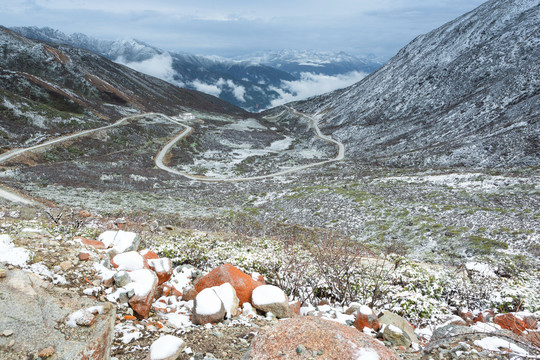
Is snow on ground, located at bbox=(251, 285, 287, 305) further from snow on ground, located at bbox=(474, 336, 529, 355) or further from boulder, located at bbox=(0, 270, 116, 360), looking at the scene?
snow on ground, located at bbox=(474, 336, 529, 355)

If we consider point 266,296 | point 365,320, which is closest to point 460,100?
point 365,320

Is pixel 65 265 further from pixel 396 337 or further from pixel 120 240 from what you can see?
pixel 396 337

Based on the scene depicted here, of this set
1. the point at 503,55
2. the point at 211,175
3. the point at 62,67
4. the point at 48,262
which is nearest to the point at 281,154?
the point at 211,175

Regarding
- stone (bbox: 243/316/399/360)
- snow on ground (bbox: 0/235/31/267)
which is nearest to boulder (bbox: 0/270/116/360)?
snow on ground (bbox: 0/235/31/267)

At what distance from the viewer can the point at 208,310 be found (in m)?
6.98

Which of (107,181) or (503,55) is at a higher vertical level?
(503,55)

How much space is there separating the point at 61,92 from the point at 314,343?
385 feet

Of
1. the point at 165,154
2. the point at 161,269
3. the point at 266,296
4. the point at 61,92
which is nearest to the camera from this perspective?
the point at 266,296

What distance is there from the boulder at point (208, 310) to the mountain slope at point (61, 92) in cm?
7062

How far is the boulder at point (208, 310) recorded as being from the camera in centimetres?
695

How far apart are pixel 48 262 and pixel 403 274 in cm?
1270

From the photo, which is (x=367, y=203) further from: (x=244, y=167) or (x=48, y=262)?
(x=244, y=167)

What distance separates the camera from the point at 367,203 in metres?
31.9

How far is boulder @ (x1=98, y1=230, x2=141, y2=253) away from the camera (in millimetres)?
10273
